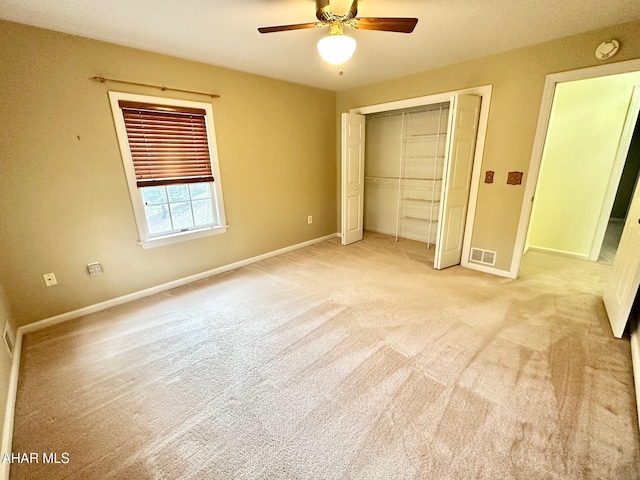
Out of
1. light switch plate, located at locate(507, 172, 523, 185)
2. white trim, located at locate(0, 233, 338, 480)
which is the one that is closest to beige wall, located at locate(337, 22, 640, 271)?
light switch plate, located at locate(507, 172, 523, 185)

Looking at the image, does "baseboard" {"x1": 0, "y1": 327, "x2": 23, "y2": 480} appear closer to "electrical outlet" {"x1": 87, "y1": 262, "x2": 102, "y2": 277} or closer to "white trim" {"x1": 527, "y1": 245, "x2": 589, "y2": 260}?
"electrical outlet" {"x1": 87, "y1": 262, "x2": 102, "y2": 277}

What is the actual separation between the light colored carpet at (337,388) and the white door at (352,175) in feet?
5.78

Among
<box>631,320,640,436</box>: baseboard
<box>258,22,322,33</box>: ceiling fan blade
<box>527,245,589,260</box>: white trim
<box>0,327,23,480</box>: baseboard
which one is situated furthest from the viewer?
<box>527,245,589,260</box>: white trim

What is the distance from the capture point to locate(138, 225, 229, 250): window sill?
9.24 ft

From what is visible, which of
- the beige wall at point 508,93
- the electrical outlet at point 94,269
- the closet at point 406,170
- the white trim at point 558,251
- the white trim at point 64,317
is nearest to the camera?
the white trim at point 64,317

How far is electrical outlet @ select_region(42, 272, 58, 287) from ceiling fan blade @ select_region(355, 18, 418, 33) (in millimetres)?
3206

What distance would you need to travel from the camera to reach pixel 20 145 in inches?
82.1

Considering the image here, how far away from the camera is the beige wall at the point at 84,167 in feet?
6.82

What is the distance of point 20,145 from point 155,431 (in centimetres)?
241

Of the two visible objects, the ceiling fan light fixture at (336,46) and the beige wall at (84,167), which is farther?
the beige wall at (84,167)

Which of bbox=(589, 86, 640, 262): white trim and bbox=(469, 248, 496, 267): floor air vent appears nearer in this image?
bbox=(589, 86, 640, 262): white trim

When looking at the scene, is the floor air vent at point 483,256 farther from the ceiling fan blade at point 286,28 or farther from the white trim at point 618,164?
the ceiling fan blade at point 286,28

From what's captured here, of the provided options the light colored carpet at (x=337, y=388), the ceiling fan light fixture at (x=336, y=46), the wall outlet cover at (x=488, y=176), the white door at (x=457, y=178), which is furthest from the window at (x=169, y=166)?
the wall outlet cover at (x=488, y=176)

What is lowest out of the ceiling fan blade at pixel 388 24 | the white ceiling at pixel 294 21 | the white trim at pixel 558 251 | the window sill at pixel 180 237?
the white trim at pixel 558 251
